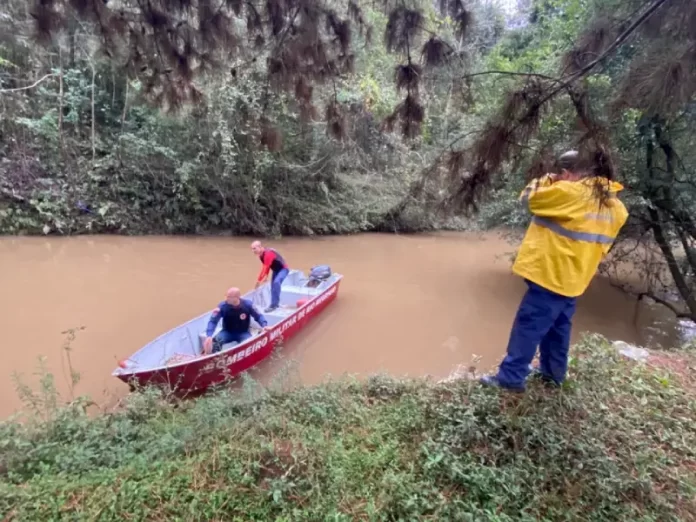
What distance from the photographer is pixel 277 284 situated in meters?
7.21

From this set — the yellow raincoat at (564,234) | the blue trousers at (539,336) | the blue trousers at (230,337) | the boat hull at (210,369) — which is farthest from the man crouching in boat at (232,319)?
the yellow raincoat at (564,234)

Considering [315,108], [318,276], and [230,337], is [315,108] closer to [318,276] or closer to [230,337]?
[230,337]

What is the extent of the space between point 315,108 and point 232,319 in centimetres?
292

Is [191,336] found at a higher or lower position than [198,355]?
higher

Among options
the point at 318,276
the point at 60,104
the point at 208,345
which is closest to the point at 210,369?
the point at 208,345

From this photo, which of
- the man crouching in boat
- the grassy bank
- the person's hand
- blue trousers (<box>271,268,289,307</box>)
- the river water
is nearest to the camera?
the grassy bank

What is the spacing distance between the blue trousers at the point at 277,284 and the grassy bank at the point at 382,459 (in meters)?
3.93

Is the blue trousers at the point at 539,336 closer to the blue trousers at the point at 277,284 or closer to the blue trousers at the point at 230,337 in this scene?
the blue trousers at the point at 230,337

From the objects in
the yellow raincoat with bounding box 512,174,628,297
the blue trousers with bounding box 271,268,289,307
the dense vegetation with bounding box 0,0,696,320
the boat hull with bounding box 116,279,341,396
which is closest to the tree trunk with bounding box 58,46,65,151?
the dense vegetation with bounding box 0,0,696,320

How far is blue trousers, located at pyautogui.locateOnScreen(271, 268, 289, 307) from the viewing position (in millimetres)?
7188

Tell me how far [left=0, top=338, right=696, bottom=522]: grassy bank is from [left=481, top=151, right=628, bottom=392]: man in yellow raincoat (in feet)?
1.29

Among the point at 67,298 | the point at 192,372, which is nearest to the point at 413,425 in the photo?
the point at 192,372

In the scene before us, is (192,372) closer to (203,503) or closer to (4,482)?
(4,482)

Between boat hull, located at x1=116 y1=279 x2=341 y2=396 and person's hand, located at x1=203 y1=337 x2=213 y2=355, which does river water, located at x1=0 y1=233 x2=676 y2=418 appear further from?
person's hand, located at x1=203 y1=337 x2=213 y2=355
